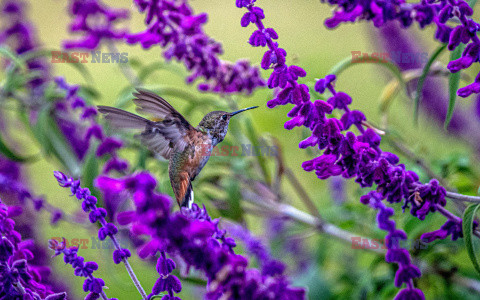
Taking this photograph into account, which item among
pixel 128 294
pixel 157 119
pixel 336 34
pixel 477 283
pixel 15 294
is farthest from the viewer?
pixel 336 34

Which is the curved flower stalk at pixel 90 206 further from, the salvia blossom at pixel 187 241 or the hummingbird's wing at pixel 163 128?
the hummingbird's wing at pixel 163 128

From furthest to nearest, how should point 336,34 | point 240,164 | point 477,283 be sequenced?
point 336,34 → point 240,164 → point 477,283

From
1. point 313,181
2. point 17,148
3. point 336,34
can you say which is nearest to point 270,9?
point 336,34

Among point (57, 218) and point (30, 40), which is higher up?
point (30, 40)

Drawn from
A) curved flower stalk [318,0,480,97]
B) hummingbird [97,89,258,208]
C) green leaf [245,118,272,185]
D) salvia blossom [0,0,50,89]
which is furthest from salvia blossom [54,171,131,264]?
salvia blossom [0,0,50,89]

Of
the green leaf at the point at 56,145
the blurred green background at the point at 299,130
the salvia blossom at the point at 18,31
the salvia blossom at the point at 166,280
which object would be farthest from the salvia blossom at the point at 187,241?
the salvia blossom at the point at 18,31

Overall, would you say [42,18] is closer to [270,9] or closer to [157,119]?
[270,9]
